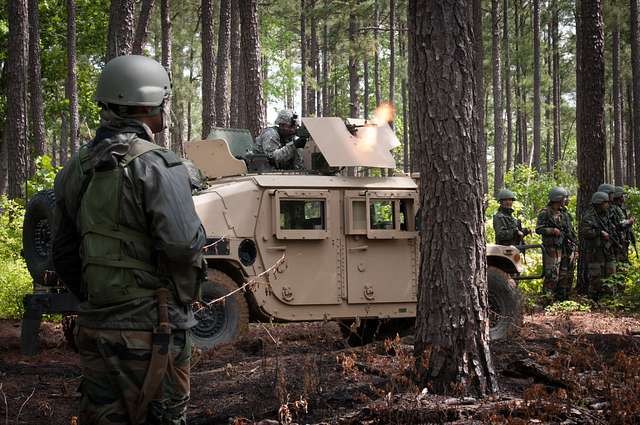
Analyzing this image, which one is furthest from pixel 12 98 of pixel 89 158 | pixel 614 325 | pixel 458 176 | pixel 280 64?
pixel 280 64

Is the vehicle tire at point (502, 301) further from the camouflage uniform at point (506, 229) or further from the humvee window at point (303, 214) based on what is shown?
the camouflage uniform at point (506, 229)

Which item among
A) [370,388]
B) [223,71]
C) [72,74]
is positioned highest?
[72,74]

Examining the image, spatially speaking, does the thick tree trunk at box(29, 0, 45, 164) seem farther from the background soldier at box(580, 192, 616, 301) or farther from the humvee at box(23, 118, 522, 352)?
the background soldier at box(580, 192, 616, 301)

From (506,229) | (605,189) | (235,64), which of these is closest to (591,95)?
(605,189)

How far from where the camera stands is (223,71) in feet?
73.7

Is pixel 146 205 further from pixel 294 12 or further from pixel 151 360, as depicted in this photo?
pixel 294 12

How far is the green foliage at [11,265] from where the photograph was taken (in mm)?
10984

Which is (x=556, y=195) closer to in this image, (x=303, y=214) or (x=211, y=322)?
(x=303, y=214)

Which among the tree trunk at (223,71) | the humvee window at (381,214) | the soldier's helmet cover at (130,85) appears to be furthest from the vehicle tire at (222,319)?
the tree trunk at (223,71)

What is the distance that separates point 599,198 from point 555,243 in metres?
1.03

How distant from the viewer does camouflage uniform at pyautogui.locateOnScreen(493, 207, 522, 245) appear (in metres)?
13.5

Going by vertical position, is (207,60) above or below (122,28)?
above

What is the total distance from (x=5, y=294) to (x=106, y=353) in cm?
858

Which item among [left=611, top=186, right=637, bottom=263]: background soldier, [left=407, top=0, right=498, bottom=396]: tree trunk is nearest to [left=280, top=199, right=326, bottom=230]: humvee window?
[left=407, top=0, right=498, bottom=396]: tree trunk
